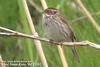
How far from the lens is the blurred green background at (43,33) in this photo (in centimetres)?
281

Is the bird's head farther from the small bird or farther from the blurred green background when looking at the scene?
the blurred green background

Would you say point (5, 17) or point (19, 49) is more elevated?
point (5, 17)

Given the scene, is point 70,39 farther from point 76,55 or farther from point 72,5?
point 72,5

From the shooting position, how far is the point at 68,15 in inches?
132

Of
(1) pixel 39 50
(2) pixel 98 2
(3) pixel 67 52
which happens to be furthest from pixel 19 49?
(1) pixel 39 50

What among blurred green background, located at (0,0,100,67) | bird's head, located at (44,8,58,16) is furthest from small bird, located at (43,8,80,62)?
blurred green background, located at (0,0,100,67)

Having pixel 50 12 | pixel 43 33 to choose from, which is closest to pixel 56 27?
pixel 50 12

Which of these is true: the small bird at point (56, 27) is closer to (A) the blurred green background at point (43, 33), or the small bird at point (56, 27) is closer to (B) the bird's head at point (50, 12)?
(B) the bird's head at point (50, 12)

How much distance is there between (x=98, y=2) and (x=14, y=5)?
31.2 inches

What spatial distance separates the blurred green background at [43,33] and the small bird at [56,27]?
125 millimetres

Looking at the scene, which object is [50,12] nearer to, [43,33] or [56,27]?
[56,27]

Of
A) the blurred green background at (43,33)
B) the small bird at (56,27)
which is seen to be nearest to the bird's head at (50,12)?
the small bird at (56,27)

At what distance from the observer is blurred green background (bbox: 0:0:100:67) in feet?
9.23

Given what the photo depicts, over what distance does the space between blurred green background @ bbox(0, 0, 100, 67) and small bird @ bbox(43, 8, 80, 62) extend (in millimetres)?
125
